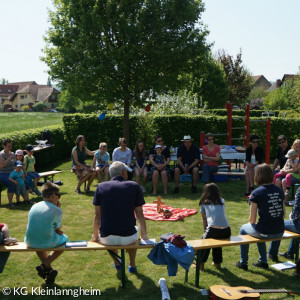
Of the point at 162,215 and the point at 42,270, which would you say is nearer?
the point at 42,270

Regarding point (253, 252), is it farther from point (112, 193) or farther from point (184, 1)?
point (184, 1)

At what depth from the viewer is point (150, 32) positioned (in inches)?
515

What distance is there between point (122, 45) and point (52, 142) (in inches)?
210

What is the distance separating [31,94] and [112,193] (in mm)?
111193

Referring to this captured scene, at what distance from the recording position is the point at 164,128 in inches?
653

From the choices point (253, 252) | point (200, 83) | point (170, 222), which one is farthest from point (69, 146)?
point (200, 83)

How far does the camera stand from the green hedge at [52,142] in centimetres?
1308

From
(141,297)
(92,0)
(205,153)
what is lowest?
(141,297)

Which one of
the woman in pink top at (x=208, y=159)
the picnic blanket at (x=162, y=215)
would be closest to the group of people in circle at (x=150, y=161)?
the woman in pink top at (x=208, y=159)

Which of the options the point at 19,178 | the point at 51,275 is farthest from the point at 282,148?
the point at 51,275

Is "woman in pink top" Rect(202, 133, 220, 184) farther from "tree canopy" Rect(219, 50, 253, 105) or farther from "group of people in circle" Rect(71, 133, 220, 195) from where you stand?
"tree canopy" Rect(219, 50, 253, 105)

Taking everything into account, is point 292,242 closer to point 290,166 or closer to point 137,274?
point 137,274

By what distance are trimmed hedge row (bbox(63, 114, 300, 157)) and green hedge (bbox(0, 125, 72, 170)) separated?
530 millimetres

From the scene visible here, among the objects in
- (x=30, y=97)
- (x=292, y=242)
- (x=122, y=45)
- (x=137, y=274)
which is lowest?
(x=137, y=274)
